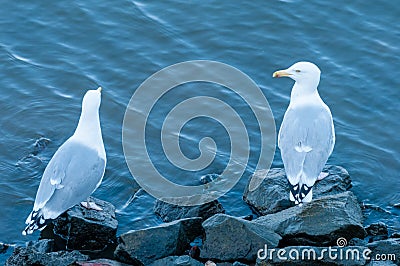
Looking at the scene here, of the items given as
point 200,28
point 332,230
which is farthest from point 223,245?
point 200,28

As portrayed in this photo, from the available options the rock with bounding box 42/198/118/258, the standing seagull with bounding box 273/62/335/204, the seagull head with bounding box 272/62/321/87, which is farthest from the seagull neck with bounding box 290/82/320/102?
the rock with bounding box 42/198/118/258

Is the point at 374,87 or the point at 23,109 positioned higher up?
the point at 374,87

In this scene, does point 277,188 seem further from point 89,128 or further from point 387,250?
point 89,128

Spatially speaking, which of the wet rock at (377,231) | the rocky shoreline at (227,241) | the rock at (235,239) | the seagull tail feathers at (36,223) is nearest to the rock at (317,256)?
the rocky shoreline at (227,241)

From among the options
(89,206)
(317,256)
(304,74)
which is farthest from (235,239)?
(304,74)

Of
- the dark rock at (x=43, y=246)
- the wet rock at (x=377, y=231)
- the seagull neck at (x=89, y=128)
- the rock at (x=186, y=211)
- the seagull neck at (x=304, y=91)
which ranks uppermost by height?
the seagull neck at (x=304, y=91)

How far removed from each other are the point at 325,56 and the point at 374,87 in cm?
107

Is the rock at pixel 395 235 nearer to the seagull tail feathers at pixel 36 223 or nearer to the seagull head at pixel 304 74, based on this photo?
the seagull head at pixel 304 74

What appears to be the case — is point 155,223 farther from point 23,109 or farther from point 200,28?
point 200,28

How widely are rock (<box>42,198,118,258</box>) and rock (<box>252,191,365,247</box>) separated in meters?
1.80

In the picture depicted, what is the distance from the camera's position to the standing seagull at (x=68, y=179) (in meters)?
9.81

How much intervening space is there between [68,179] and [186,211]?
4.75 ft

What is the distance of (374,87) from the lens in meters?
13.8

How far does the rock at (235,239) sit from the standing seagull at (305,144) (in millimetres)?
1197
